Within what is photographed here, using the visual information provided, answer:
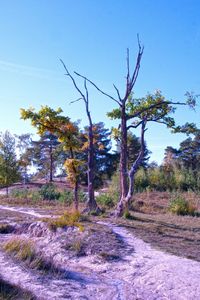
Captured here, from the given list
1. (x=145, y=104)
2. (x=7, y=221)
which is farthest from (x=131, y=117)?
(x=7, y=221)

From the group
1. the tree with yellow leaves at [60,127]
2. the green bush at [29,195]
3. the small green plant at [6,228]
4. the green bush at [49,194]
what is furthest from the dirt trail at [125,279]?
the green bush at [49,194]

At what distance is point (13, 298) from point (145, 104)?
1257 cm

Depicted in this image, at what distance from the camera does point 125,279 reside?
7664mm

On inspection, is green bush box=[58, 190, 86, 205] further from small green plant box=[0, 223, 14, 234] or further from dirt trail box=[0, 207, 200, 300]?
dirt trail box=[0, 207, 200, 300]

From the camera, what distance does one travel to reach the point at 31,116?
17141mm

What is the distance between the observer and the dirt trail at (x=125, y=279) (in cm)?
672

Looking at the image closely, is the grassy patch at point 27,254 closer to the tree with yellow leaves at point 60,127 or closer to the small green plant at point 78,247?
the small green plant at point 78,247

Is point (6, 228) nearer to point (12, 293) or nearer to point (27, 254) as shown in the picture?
point (27, 254)

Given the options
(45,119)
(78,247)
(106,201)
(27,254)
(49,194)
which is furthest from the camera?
(49,194)

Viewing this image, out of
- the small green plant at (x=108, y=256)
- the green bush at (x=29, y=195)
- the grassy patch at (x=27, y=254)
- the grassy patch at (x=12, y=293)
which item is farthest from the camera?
the green bush at (x=29, y=195)

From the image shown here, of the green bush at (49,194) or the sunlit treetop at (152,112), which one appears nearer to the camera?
the sunlit treetop at (152,112)

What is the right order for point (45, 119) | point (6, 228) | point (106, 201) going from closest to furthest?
point (6, 228) < point (45, 119) < point (106, 201)

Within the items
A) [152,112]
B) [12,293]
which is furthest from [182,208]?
[12,293]

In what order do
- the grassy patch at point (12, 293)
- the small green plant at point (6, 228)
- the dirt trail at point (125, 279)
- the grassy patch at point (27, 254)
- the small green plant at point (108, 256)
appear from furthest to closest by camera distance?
the small green plant at point (6, 228) < the small green plant at point (108, 256) < the grassy patch at point (27, 254) < the dirt trail at point (125, 279) < the grassy patch at point (12, 293)
